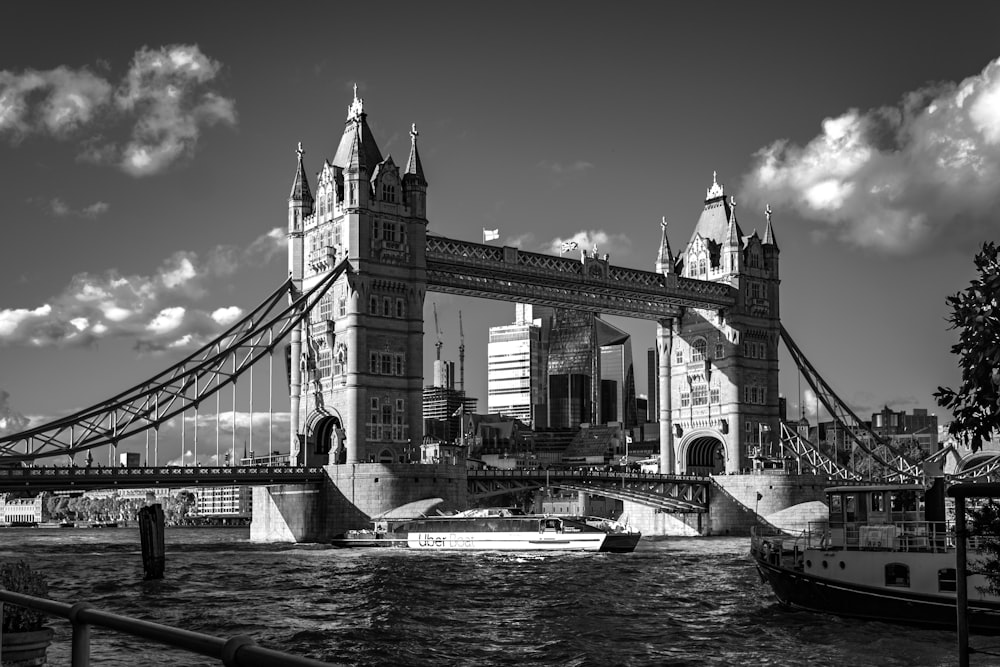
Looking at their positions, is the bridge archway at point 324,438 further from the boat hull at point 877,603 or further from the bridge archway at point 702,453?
the boat hull at point 877,603

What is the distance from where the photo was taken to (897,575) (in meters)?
42.7

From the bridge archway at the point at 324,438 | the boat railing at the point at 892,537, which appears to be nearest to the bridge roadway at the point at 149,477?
the bridge archway at the point at 324,438

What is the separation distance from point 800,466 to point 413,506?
52832 mm

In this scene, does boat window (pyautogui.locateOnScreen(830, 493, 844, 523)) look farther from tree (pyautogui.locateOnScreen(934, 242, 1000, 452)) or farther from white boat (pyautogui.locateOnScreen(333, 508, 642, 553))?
white boat (pyautogui.locateOnScreen(333, 508, 642, 553))

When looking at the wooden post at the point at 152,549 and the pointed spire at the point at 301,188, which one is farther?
the pointed spire at the point at 301,188

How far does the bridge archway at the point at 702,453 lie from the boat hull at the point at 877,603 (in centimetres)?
8916

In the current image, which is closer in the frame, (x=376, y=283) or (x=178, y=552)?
(x=178, y=552)

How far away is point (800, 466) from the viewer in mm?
132875

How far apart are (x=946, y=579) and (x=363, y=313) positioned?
68.9 metres

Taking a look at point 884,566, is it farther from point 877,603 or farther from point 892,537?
point 892,537

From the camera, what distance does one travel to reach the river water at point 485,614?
36000 millimetres

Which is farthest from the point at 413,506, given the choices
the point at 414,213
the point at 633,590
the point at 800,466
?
the point at 800,466

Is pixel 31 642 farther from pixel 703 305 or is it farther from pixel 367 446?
pixel 703 305

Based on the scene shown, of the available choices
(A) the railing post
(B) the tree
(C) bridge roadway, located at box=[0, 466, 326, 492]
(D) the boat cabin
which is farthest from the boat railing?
(C) bridge roadway, located at box=[0, 466, 326, 492]
